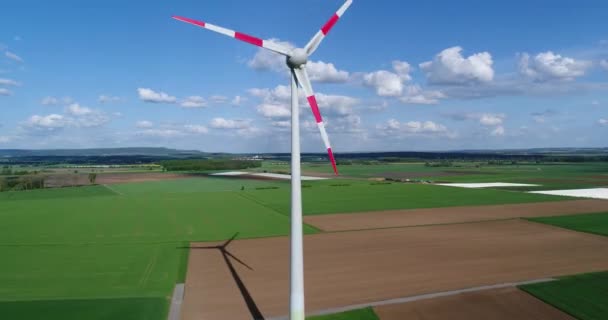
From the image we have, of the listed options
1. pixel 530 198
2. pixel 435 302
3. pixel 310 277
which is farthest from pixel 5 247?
pixel 530 198

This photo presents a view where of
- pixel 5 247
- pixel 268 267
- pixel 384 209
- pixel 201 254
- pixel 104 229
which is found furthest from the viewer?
pixel 384 209

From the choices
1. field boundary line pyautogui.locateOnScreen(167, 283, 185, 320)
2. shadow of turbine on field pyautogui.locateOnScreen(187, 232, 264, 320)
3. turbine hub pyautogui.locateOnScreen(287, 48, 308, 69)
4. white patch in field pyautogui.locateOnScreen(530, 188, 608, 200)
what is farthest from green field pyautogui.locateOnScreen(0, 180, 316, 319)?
white patch in field pyautogui.locateOnScreen(530, 188, 608, 200)

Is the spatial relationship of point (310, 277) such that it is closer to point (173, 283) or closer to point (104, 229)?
point (173, 283)

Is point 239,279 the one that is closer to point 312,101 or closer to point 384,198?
point 312,101

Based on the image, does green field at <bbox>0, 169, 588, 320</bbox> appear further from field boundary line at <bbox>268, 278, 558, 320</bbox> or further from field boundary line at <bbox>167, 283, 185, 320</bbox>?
field boundary line at <bbox>268, 278, 558, 320</bbox>

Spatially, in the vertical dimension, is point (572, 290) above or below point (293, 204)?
below

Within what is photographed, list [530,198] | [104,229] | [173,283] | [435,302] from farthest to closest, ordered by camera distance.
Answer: [530,198] < [104,229] < [173,283] < [435,302]

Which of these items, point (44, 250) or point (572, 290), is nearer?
point (572, 290)
